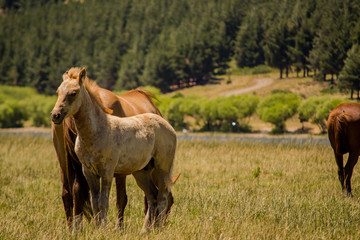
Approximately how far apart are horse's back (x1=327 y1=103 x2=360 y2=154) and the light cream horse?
5.37 meters

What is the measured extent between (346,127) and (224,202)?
138 inches

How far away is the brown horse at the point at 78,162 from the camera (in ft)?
18.9

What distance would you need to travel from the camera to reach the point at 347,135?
934cm

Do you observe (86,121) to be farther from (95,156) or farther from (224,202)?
(224,202)

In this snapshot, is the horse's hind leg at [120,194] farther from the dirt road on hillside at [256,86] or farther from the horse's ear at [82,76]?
the dirt road on hillside at [256,86]

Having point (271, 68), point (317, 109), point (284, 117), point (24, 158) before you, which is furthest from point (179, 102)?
point (24, 158)

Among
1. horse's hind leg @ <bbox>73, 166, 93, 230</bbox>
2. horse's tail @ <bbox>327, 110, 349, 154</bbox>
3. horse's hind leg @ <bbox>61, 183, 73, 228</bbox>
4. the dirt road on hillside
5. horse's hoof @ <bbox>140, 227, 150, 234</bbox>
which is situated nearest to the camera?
horse's hoof @ <bbox>140, 227, 150, 234</bbox>

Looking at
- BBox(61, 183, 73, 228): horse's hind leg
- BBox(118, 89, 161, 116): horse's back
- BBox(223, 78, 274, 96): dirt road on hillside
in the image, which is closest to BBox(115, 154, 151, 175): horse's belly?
BBox(118, 89, 161, 116): horse's back

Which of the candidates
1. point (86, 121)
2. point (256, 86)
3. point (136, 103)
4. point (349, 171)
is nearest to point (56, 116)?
point (86, 121)

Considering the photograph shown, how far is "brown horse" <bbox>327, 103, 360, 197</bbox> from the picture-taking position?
920cm

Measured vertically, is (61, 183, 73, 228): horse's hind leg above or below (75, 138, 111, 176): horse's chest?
below

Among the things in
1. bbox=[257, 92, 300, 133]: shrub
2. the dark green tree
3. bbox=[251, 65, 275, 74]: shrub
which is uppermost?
the dark green tree

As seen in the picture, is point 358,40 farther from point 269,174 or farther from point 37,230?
point 37,230

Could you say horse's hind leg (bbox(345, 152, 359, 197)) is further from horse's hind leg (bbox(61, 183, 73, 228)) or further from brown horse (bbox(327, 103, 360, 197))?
horse's hind leg (bbox(61, 183, 73, 228))
